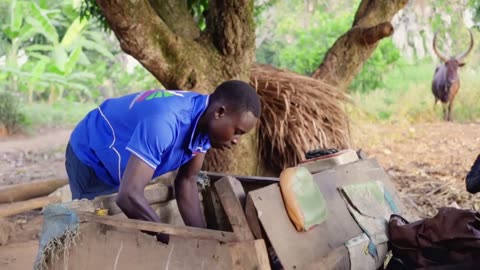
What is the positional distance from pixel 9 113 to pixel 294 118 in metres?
8.72

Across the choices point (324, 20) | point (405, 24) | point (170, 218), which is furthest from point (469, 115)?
point (170, 218)

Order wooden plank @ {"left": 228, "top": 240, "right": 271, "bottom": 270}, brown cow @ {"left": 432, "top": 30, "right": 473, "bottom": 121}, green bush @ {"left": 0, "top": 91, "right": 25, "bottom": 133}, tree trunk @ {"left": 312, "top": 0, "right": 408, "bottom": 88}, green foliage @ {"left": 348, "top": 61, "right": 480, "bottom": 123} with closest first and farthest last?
wooden plank @ {"left": 228, "top": 240, "right": 271, "bottom": 270}
tree trunk @ {"left": 312, "top": 0, "right": 408, "bottom": 88}
brown cow @ {"left": 432, "top": 30, "right": 473, "bottom": 121}
green foliage @ {"left": 348, "top": 61, "right": 480, "bottom": 123}
green bush @ {"left": 0, "top": 91, "right": 25, "bottom": 133}

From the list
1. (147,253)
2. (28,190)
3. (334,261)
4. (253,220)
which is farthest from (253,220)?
(28,190)

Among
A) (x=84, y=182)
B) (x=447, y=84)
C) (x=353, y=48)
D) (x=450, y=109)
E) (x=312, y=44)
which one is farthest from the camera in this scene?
(x=312, y=44)

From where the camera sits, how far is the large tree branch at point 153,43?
3.58 metres

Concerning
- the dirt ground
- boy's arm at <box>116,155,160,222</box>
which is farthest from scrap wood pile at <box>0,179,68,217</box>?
boy's arm at <box>116,155,160,222</box>

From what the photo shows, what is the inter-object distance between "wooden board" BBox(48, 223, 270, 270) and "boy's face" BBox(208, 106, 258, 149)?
1.54 feet

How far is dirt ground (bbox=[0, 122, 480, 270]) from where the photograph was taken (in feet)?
17.6

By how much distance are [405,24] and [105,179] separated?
16153 mm

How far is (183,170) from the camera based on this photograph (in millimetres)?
2820

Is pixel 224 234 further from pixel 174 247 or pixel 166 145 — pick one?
pixel 166 145

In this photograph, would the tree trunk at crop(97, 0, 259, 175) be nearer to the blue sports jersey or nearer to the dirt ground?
the blue sports jersey

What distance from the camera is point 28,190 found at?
600 centimetres

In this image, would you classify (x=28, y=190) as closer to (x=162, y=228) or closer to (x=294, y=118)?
(x=294, y=118)
